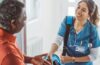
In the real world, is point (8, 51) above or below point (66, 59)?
above

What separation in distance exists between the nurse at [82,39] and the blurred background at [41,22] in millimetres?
828

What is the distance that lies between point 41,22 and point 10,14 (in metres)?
2.11

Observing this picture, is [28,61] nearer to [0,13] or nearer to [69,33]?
[0,13]

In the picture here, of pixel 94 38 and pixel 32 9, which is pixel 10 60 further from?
pixel 32 9

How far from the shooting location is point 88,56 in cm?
217

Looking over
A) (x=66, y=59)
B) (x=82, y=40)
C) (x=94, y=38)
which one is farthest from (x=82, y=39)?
(x=66, y=59)

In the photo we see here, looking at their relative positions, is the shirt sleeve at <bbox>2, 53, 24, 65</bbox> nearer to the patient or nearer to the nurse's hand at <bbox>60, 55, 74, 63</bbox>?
the patient

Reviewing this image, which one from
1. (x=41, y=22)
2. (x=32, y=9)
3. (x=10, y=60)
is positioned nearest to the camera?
(x=10, y=60)

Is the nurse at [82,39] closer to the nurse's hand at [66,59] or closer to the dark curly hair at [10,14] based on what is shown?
the nurse's hand at [66,59]

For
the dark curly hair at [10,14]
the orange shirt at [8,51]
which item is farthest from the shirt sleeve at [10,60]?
the dark curly hair at [10,14]

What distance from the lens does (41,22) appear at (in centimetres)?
341

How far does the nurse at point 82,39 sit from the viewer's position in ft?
7.08

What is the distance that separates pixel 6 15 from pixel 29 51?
182cm

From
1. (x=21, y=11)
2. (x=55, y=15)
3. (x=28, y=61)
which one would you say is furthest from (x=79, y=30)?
(x=55, y=15)
